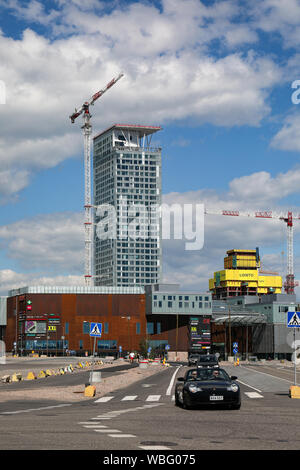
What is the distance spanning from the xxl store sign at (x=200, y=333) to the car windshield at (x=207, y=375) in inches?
6351

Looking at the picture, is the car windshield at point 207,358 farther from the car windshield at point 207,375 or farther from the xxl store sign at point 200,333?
the xxl store sign at point 200,333

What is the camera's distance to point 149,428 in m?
16.5

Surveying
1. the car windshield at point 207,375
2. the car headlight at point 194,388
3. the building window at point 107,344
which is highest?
the car windshield at point 207,375

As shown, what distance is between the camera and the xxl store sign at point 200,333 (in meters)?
183

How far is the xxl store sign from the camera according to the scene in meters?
183

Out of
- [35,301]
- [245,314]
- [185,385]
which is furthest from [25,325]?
[185,385]

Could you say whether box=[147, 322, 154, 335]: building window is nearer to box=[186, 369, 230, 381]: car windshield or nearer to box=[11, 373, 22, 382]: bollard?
box=[11, 373, 22, 382]: bollard

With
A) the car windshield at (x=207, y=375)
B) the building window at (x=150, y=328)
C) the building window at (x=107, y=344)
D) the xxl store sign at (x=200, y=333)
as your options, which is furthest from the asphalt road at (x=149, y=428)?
the building window at (x=150, y=328)

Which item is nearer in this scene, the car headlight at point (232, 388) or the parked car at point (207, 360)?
the car headlight at point (232, 388)

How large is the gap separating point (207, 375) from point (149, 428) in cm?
687

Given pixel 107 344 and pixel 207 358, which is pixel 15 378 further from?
pixel 107 344

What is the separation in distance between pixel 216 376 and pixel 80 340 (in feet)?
520

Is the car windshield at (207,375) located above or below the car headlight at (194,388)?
above

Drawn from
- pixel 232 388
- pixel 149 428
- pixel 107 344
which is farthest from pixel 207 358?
pixel 107 344
